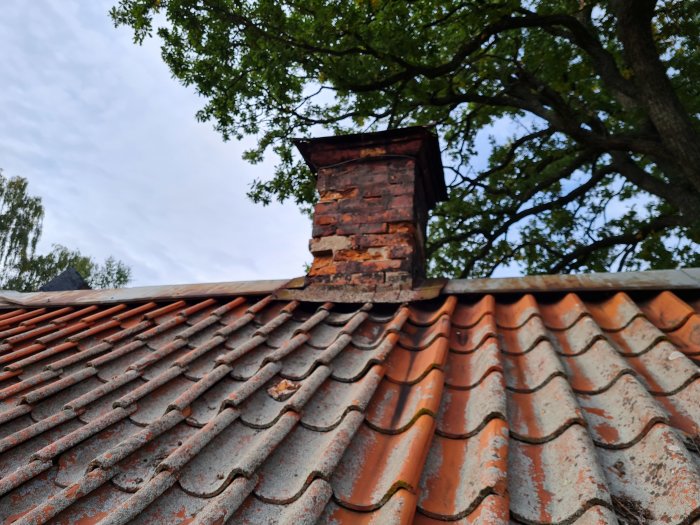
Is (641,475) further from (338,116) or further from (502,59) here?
(338,116)

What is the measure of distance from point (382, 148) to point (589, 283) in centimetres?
178

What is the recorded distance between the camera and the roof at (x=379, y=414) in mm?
1348

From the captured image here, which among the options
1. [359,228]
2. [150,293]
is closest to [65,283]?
[150,293]

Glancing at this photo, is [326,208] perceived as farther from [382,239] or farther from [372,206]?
[382,239]

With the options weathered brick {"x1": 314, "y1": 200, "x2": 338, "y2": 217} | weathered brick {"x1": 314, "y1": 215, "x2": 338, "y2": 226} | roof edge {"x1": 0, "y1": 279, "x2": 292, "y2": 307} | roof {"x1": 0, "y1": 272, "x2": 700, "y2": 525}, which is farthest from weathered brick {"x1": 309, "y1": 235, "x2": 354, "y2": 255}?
roof {"x1": 0, "y1": 272, "x2": 700, "y2": 525}

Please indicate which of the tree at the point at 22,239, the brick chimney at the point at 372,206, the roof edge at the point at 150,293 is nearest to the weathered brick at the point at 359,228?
the brick chimney at the point at 372,206

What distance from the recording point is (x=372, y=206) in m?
3.44

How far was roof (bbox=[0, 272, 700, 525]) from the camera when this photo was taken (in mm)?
1348

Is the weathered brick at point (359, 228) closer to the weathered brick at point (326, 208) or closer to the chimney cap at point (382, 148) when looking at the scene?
the weathered brick at point (326, 208)

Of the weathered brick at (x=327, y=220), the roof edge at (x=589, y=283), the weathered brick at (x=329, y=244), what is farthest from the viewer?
the weathered brick at (x=327, y=220)

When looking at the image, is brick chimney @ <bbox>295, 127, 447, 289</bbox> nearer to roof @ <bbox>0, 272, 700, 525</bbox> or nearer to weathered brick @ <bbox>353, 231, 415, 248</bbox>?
weathered brick @ <bbox>353, 231, 415, 248</bbox>

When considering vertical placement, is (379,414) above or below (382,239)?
below

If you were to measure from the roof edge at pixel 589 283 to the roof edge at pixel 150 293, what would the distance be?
141cm

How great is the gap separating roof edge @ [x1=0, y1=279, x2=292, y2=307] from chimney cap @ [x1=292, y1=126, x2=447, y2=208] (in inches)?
43.0
